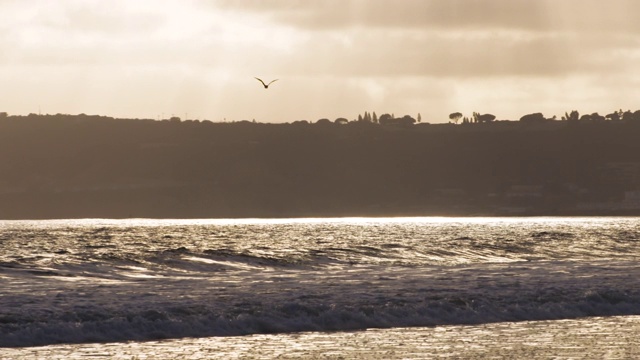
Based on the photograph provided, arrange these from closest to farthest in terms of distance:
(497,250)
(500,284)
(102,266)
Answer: (500,284)
(102,266)
(497,250)

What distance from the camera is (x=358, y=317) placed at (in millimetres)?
37312

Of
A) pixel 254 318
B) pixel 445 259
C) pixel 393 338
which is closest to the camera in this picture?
pixel 393 338

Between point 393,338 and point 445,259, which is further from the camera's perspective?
point 445,259

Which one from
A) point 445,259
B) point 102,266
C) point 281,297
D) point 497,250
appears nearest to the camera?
point 281,297

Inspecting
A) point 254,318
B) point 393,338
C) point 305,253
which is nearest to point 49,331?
point 254,318

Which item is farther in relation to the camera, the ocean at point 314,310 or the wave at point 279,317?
the wave at point 279,317

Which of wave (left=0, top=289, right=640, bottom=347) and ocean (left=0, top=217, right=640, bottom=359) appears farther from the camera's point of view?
wave (left=0, top=289, right=640, bottom=347)

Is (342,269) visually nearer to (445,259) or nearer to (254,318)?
(445,259)

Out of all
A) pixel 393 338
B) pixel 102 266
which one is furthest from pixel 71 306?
pixel 102 266

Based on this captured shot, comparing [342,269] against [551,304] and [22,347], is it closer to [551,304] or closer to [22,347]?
[551,304]

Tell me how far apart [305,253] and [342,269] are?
43.9 feet

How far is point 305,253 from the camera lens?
72312 mm

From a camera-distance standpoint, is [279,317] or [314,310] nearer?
[279,317]

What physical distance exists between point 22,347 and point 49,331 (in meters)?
1.70
